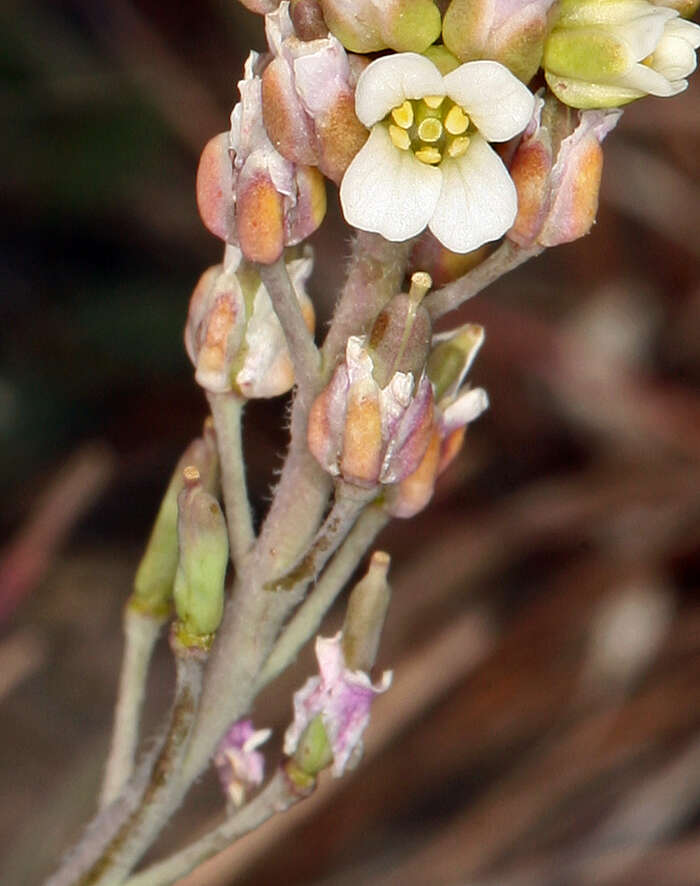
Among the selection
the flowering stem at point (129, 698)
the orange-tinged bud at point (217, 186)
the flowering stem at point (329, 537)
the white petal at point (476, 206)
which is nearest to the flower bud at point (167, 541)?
the flowering stem at point (129, 698)

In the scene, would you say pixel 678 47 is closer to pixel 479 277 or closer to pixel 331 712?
pixel 479 277

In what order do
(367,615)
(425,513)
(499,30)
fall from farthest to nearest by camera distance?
(425,513) → (367,615) → (499,30)

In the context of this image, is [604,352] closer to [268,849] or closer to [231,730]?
[268,849]

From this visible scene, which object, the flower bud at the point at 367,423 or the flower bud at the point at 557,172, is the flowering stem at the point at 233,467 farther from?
the flower bud at the point at 557,172

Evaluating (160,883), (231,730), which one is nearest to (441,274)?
(231,730)

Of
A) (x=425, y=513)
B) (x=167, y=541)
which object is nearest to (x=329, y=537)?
(x=167, y=541)

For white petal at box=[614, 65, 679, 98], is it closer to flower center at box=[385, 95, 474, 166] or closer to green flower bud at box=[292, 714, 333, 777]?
flower center at box=[385, 95, 474, 166]

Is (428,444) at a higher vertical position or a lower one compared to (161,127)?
lower
